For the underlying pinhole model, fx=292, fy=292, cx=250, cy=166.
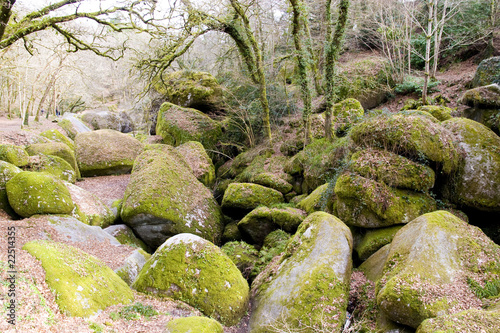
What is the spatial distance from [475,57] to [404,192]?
45.6 ft

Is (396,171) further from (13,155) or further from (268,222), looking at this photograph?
(13,155)

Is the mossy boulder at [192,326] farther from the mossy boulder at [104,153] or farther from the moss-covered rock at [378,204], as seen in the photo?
the mossy boulder at [104,153]

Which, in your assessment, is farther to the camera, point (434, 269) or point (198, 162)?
point (198, 162)

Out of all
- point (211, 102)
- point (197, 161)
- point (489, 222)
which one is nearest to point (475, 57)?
point (489, 222)

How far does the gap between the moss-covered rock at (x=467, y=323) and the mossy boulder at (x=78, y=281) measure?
172 inches

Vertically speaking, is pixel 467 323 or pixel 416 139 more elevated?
pixel 416 139

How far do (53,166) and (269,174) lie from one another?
8089 mm

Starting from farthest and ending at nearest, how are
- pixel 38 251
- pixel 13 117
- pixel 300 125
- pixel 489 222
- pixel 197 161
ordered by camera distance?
pixel 13 117
pixel 300 125
pixel 197 161
pixel 489 222
pixel 38 251

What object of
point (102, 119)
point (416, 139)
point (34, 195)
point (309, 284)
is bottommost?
point (309, 284)

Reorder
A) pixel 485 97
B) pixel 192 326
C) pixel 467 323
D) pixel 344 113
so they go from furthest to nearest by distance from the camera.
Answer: pixel 344 113
pixel 485 97
pixel 192 326
pixel 467 323

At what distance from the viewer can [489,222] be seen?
6.80m

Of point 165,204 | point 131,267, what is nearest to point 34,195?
point 131,267

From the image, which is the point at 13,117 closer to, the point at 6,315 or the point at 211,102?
the point at 211,102

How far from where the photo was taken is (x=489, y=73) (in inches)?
372
